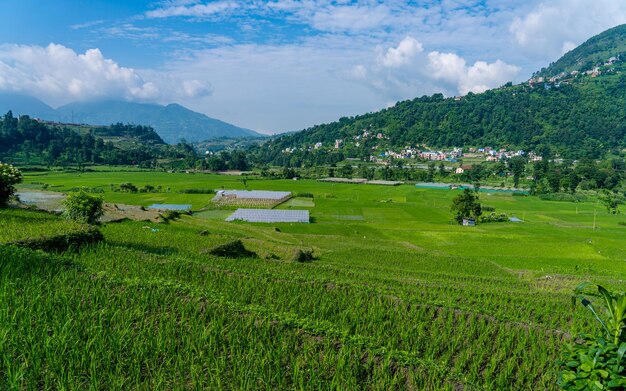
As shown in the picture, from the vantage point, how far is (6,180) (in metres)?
24.9

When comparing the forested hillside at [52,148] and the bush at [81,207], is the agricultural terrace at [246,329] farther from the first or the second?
the forested hillside at [52,148]

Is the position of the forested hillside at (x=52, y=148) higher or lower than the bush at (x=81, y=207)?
higher

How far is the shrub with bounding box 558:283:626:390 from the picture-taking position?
174 inches

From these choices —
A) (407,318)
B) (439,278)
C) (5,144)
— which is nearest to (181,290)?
(407,318)

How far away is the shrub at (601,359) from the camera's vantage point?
4.42 metres

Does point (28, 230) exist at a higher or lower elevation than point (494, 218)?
higher

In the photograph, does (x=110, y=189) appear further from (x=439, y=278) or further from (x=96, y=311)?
(x=96, y=311)

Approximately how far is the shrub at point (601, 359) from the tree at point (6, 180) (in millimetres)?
30379

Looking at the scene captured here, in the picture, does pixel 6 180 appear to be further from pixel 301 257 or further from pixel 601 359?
pixel 601 359

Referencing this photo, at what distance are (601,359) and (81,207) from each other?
86.7ft

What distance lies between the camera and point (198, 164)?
14600 cm

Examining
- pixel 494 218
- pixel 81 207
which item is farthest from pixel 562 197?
pixel 81 207

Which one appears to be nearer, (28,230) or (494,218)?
(28,230)

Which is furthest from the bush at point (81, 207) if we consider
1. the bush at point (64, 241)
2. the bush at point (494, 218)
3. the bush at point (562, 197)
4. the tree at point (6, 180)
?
the bush at point (562, 197)
